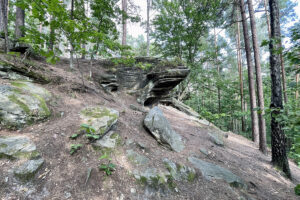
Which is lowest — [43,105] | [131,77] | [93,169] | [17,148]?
[93,169]

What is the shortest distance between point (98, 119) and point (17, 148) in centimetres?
161

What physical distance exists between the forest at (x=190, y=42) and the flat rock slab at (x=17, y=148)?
192 centimetres

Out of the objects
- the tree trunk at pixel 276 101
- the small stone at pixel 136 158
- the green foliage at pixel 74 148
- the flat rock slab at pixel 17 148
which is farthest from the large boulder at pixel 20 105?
the tree trunk at pixel 276 101

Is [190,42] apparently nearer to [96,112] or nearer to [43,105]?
[96,112]

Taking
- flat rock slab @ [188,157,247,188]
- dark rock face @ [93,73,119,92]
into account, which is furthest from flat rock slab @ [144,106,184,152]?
dark rock face @ [93,73,119,92]

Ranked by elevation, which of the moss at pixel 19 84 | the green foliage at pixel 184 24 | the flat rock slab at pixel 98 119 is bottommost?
the flat rock slab at pixel 98 119

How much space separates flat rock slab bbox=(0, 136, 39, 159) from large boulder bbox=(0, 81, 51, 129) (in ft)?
1.46

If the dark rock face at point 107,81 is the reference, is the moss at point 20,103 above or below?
below

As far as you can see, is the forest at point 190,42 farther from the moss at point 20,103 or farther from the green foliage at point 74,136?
the green foliage at point 74,136

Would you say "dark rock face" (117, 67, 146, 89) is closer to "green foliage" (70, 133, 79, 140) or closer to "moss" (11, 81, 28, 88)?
"moss" (11, 81, 28, 88)

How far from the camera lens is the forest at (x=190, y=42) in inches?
114

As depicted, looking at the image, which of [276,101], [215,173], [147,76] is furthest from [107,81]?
[276,101]

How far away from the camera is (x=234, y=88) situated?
15.8 m

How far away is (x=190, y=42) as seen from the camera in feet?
38.6
